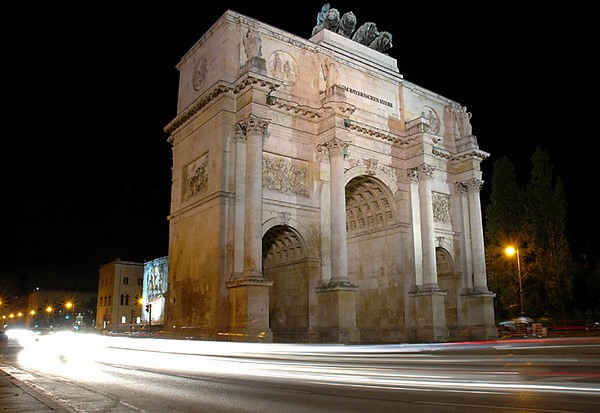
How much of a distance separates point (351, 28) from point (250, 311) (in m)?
20.8

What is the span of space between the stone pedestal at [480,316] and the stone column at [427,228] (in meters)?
4.74

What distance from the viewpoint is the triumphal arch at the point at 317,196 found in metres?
25.5

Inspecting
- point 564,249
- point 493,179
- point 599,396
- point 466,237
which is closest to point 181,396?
point 599,396

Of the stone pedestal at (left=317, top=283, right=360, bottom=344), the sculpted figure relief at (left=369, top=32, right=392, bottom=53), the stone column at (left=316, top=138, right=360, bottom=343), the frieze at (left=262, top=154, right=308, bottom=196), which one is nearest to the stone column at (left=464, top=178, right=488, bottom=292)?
the sculpted figure relief at (left=369, top=32, right=392, bottom=53)

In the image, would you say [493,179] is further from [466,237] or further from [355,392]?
[355,392]

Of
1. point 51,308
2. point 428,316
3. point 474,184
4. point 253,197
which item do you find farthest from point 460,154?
point 51,308

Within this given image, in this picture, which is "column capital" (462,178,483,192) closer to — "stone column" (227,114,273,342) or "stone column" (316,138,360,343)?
"stone column" (316,138,360,343)

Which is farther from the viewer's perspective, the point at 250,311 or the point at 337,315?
the point at 337,315

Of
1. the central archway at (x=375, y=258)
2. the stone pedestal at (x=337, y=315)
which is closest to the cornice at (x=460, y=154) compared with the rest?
the central archway at (x=375, y=258)

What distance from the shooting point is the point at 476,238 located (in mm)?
35906

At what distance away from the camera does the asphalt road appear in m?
7.18

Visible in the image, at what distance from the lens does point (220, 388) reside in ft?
29.9

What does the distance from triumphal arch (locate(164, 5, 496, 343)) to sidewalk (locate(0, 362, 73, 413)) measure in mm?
13056

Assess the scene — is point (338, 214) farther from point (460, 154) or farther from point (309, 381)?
point (309, 381)
